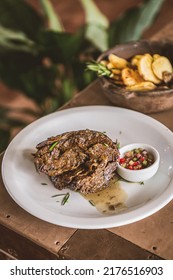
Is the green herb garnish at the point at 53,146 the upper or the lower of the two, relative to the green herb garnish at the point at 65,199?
upper

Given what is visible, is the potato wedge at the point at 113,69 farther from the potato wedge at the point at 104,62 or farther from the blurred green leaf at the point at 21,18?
the blurred green leaf at the point at 21,18

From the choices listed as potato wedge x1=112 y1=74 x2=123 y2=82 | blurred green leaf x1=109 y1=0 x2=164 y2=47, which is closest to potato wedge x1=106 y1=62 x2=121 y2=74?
potato wedge x1=112 y1=74 x2=123 y2=82

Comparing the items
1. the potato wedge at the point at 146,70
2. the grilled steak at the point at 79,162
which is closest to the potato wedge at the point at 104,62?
the potato wedge at the point at 146,70

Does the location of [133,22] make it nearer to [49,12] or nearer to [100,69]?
[49,12]

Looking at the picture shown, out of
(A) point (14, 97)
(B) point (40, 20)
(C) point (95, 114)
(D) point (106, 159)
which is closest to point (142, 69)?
(C) point (95, 114)

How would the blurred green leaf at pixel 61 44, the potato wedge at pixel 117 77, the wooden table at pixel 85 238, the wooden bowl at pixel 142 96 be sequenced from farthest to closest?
the blurred green leaf at pixel 61 44
the potato wedge at pixel 117 77
the wooden bowl at pixel 142 96
the wooden table at pixel 85 238

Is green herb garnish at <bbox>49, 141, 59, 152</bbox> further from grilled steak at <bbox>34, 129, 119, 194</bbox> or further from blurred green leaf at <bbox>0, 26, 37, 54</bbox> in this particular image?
blurred green leaf at <bbox>0, 26, 37, 54</bbox>

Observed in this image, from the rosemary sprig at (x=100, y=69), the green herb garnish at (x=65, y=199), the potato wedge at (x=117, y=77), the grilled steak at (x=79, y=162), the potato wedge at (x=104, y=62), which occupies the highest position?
the rosemary sprig at (x=100, y=69)

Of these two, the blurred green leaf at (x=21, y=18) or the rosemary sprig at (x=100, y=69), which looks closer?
the rosemary sprig at (x=100, y=69)
